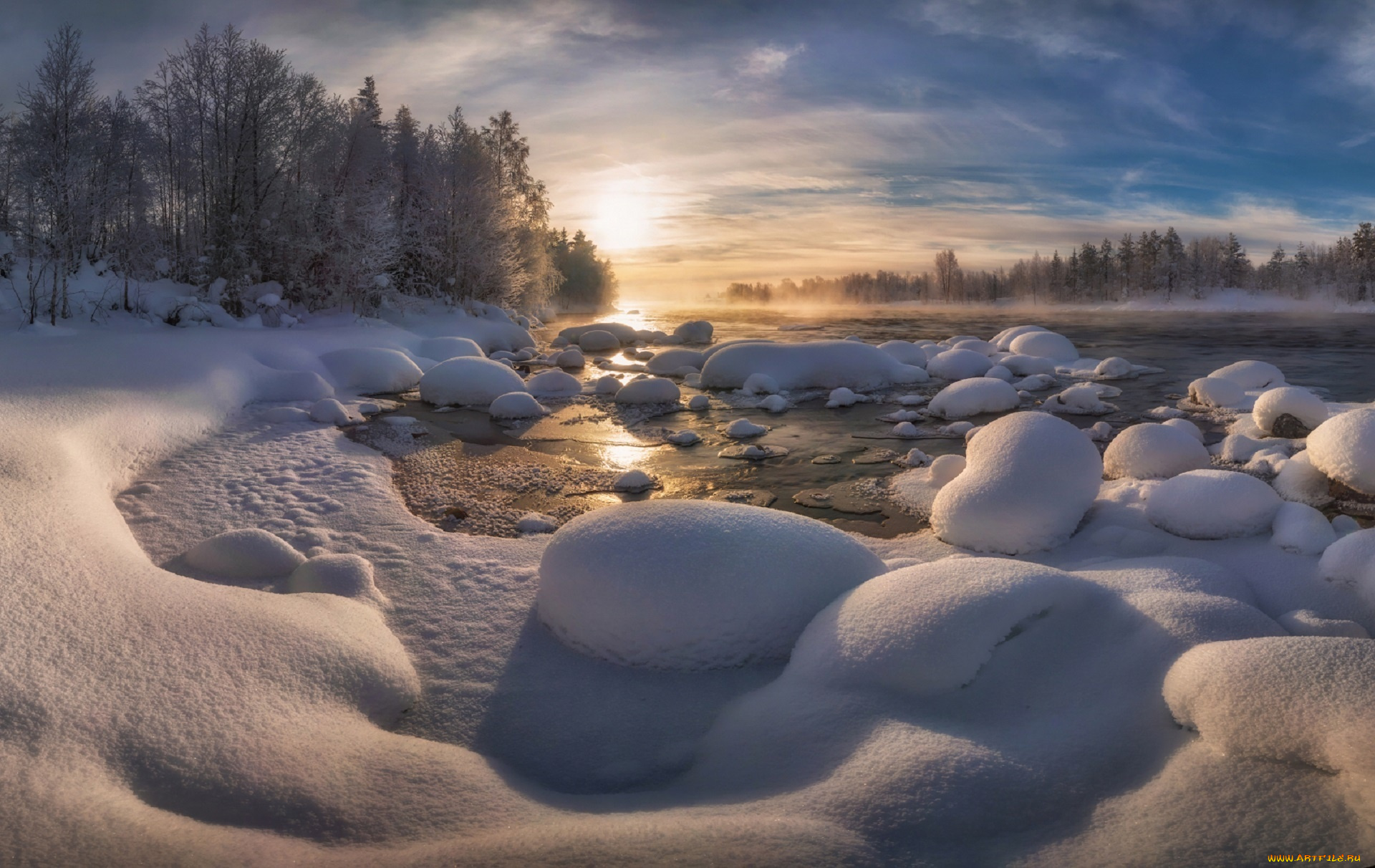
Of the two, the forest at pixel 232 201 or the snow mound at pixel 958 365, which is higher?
the forest at pixel 232 201

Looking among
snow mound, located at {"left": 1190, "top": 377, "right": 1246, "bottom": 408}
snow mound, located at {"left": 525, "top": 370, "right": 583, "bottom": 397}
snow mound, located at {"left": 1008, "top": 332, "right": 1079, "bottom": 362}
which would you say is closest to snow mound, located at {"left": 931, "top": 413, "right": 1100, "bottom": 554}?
snow mound, located at {"left": 1190, "top": 377, "right": 1246, "bottom": 408}

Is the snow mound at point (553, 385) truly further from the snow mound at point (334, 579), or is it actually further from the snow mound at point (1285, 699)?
the snow mound at point (1285, 699)

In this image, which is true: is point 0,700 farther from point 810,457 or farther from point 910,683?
point 810,457

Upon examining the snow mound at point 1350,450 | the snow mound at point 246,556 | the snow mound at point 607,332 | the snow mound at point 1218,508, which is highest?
the snow mound at point 607,332

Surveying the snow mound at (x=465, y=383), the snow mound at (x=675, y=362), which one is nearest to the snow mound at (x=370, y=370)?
the snow mound at (x=465, y=383)

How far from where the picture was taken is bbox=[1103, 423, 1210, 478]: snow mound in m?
6.52

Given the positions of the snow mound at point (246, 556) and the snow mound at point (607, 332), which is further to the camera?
the snow mound at point (607, 332)

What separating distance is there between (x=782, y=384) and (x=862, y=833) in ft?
39.2

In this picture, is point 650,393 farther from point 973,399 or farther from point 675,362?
point 973,399

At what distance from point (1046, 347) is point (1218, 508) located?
1417 cm

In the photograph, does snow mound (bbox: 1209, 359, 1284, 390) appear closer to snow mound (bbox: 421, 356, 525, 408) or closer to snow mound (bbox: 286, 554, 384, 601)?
snow mound (bbox: 421, 356, 525, 408)

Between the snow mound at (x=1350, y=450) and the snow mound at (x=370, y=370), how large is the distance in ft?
42.7

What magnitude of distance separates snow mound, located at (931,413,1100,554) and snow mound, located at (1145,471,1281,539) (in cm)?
54

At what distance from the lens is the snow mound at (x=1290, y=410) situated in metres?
8.27
